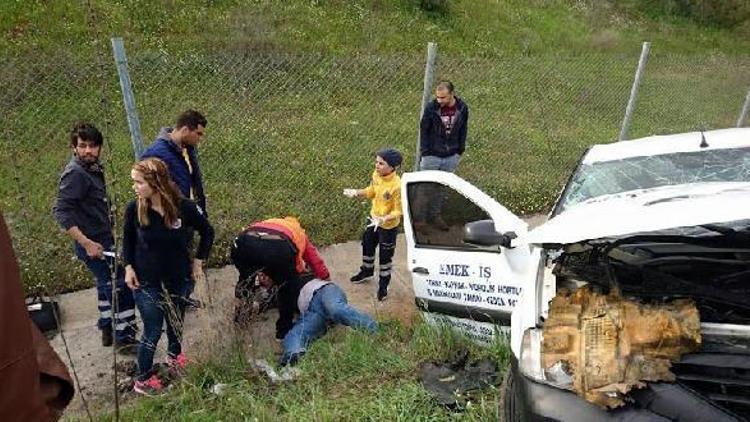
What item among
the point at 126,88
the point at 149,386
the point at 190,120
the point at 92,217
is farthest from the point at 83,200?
the point at 149,386

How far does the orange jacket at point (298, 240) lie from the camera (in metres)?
4.70

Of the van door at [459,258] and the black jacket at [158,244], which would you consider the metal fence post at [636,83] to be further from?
the black jacket at [158,244]

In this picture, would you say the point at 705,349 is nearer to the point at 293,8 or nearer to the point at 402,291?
the point at 402,291

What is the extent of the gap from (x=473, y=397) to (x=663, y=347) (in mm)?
1279

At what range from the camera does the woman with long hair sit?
3980 millimetres

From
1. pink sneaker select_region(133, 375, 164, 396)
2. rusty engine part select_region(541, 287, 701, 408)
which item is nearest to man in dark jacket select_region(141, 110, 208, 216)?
pink sneaker select_region(133, 375, 164, 396)

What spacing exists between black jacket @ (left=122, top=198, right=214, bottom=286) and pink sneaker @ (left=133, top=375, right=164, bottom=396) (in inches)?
26.9

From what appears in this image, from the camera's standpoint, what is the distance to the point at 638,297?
2855 mm

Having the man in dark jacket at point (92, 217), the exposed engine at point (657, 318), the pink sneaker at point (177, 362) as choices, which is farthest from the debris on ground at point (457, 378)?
the man in dark jacket at point (92, 217)

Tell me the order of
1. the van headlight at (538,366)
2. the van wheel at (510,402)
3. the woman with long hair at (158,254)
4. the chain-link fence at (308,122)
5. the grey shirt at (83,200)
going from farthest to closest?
the chain-link fence at (308,122) < the grey shirt at (83,200) < the woman with long hair at (158,254) < the van wheel at (510,402) < the van headlight at (538,366)

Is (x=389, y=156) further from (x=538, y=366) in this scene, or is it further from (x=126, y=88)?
(x=538, y=366)

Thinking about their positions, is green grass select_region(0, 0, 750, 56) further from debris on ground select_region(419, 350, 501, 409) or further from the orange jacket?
debris on ground select_region(419, 350, 501, 409)

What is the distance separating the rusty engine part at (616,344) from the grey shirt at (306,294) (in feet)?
7.82

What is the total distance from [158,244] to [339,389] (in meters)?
1.48
